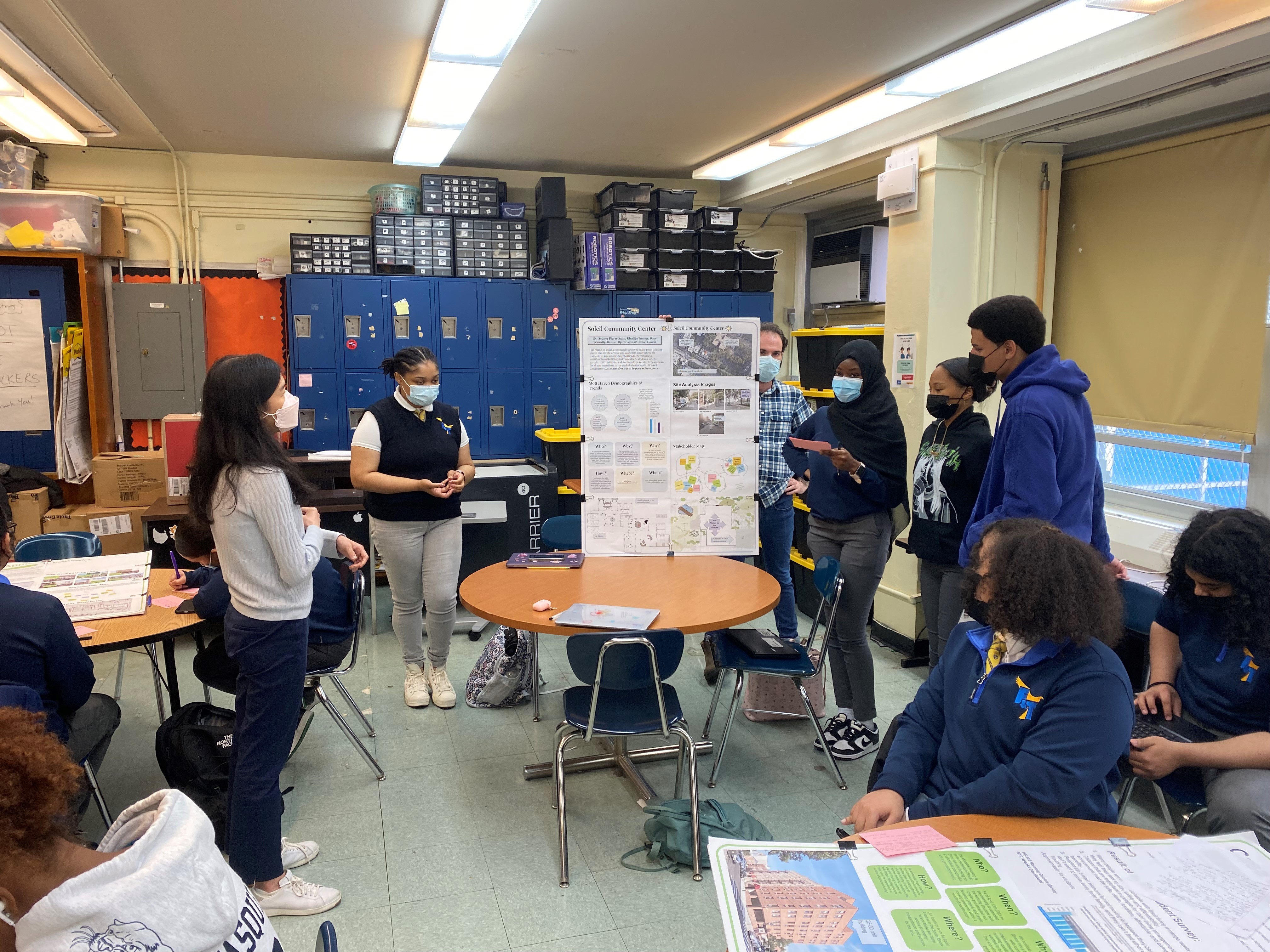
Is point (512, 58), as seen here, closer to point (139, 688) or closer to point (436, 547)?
point (436, 547)

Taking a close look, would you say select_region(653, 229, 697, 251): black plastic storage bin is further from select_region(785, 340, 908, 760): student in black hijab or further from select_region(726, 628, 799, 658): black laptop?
select_region(726, 628, 799, 658): black laptop

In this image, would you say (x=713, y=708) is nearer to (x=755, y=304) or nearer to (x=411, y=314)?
(x=411, y=314)

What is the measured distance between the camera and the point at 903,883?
1299mm

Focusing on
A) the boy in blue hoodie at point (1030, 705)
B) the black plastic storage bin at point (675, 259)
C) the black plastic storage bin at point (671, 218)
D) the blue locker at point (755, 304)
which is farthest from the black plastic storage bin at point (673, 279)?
the boy in blue hoodie at point (1030, 705)

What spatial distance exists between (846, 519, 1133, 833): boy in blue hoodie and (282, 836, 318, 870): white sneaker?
1.86m

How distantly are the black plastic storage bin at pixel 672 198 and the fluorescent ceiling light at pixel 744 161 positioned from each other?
0.51ft

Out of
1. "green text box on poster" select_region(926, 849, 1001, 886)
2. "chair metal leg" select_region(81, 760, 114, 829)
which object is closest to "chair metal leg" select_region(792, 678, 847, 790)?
"green text box on poster" select_region(926, 849, 1001, 886)

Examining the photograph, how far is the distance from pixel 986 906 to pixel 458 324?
5454 millimetres

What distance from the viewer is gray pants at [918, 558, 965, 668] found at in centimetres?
296

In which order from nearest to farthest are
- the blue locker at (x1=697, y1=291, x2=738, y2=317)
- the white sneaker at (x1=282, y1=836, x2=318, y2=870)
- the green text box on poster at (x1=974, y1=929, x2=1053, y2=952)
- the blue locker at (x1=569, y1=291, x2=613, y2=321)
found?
the green text box on poster at (x1=974, y1=929, x2=1053, y2=952) < the white sneaker at (x1=282, y1=836, x2=318, y2=870) < the blue locker at (x1=569, y1=291, x2=613, y2=321) < the blue locker at (x1=697, y1=291, x2=738, y2=317)

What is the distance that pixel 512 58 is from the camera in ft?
12.7

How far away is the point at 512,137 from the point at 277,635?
4.14 meters

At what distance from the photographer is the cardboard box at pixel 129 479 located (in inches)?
205

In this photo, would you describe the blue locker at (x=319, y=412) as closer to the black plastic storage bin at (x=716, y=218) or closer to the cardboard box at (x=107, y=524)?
the cardboard box at (x=107, y=524)
